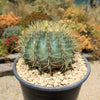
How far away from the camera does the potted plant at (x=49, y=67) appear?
150 centimetres

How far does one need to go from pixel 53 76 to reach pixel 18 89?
1504 millimetres

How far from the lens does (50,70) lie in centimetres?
160

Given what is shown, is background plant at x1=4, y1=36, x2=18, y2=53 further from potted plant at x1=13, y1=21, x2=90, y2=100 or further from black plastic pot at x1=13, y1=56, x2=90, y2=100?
black plastic pot at x1=13, y1=56, x2=90, y2=100

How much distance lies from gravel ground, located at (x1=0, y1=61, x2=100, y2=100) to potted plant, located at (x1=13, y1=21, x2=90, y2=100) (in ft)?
3.44

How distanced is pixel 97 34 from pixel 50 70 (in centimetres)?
325

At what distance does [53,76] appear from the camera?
165cm

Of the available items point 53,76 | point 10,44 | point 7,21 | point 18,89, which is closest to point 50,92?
point 53,76

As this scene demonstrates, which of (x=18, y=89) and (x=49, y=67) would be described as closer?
(x=49, y=67)

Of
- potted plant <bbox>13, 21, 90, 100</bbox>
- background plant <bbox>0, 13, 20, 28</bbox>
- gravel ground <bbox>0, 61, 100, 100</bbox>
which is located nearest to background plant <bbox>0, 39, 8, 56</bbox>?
gravel ground <bbox>0, 61, 100, 100</bbox>

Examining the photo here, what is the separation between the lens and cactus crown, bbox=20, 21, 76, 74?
59.5 inches

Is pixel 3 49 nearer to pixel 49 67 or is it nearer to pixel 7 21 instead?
pixel 7 21

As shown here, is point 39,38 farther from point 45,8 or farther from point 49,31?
point 45,8

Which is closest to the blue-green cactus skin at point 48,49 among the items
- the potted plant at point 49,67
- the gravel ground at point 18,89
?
the potted plant at point 49,67

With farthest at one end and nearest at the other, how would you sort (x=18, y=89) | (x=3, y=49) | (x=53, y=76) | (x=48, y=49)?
1. (x=3, y=49)
2. (x=18, y=89)
3. (x=53, y=76)
4. (x=48, y=49)
